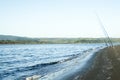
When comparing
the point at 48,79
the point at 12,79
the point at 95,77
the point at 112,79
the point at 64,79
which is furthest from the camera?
the point at 12,79

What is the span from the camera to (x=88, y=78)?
16578 mm

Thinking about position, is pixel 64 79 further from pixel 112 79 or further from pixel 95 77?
pixel 112 79

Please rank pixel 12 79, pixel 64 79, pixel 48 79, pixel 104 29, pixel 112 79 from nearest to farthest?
pixel 112 79 < pixel 64 79 < pixel 48 79 < pixel 12 79 < pixel 104 29

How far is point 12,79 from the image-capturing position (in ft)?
72.9

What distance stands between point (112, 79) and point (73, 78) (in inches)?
135

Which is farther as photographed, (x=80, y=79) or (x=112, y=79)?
(x=80, y=79)

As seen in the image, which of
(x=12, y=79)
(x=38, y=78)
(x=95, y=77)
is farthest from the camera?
(x=12, y=79)

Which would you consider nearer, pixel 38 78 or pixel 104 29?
pixel 38 78

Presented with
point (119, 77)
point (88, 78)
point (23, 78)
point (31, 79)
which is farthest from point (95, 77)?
point (23, 78)

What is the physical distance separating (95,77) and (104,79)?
0.85 meters

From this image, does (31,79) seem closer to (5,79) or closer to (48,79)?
(48,79)

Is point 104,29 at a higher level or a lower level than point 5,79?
higher

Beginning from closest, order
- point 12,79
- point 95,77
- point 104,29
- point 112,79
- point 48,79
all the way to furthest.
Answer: point 112,79
point 95,77
point 48,79
point 12,79
point 104,29

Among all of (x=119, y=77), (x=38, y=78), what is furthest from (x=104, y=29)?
(x=119, y=77)
